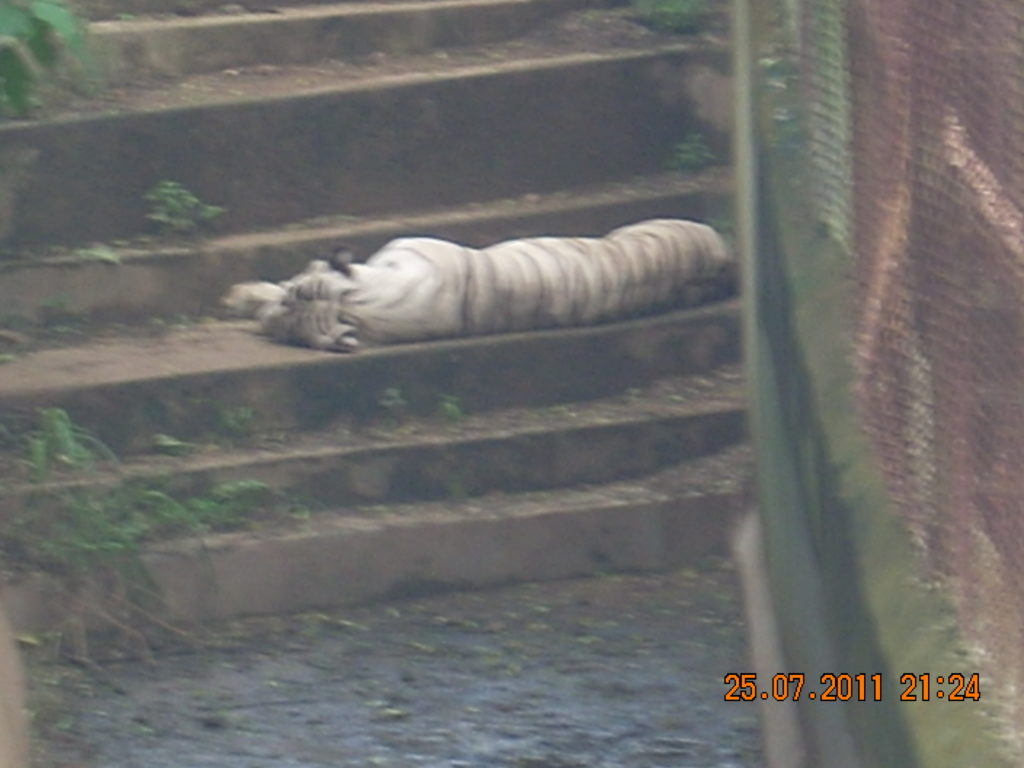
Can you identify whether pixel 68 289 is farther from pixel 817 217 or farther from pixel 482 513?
pixel 817 217

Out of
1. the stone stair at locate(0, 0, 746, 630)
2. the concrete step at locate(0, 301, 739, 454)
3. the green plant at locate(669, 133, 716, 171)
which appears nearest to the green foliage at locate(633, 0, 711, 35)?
the stone stair at locate(0, 0, 746, 630)

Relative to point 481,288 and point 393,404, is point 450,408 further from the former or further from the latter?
point 481,288

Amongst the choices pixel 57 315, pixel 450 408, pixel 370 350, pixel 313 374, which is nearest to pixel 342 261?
pixel 370 350

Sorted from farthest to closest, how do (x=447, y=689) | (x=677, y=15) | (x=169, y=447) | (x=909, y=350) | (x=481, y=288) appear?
(x=677, y=15) → (x=481, y=288) → (x=169, y=447) → (x=447, y=689) → (x=909, y=350)

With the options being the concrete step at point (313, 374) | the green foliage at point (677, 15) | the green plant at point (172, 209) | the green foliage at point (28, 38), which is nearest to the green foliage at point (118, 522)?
the concrete step at point (313, 374)

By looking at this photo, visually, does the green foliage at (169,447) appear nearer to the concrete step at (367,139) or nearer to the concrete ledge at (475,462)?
the concrete ledge at (475,462)

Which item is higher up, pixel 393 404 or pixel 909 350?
pixel 393 404

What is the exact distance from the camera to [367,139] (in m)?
7.19

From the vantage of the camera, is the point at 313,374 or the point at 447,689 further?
the point at 313,374

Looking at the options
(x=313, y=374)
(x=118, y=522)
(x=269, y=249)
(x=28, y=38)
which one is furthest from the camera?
(x=269, y=249)

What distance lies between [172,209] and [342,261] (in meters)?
0.94

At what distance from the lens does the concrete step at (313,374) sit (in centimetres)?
593

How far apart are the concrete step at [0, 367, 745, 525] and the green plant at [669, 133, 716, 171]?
1.42 metres

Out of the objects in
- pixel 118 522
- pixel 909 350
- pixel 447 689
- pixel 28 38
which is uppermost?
pixel 28 38
